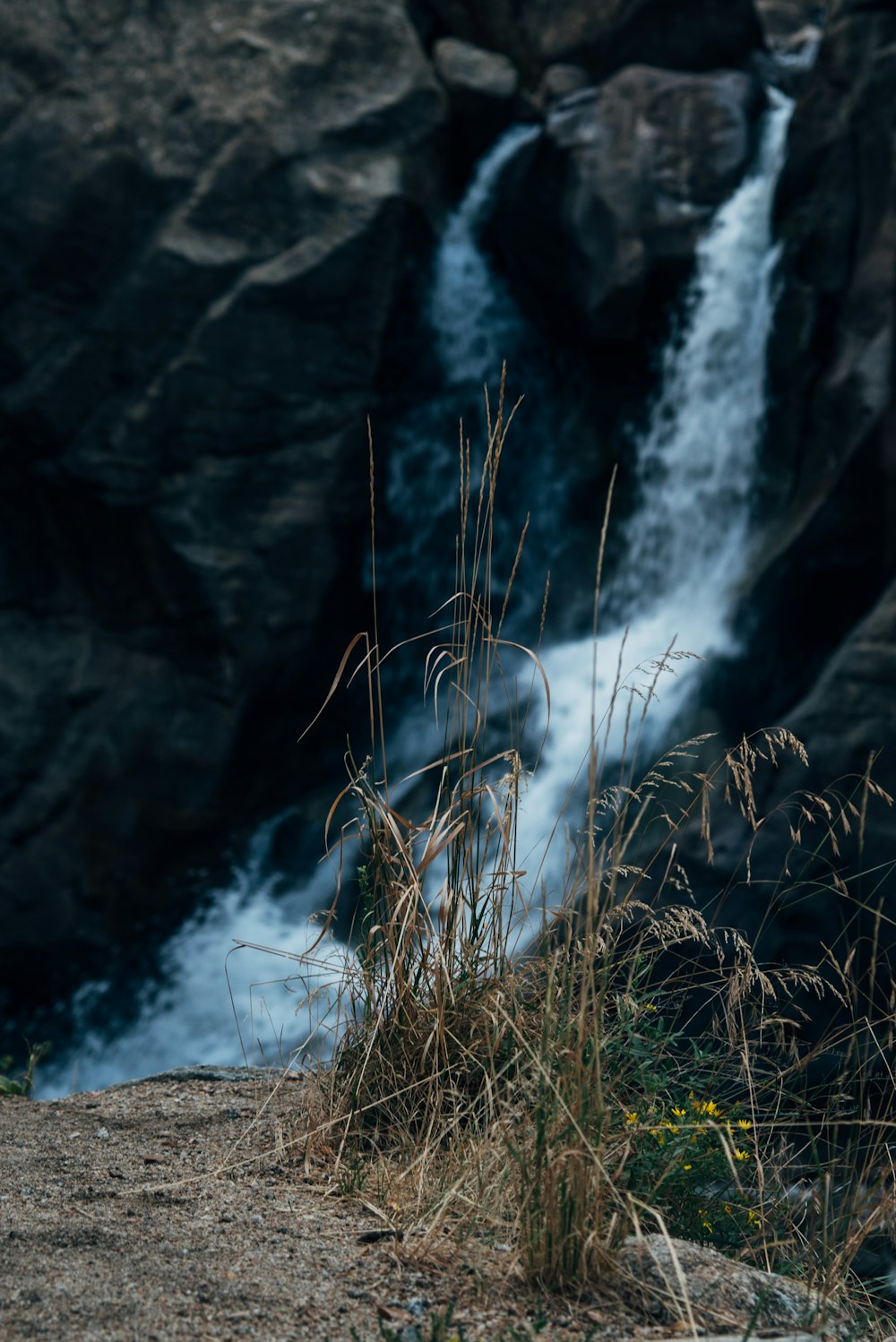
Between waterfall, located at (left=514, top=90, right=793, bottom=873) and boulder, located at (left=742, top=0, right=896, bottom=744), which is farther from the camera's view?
waterfall, located at (left=514, top=90, right=793, bottom=873)

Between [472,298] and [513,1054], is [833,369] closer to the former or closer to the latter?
[472,298]

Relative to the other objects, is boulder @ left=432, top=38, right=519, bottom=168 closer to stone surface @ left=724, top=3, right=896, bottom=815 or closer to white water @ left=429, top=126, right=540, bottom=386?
white water @ left=429, top=126, right=540, bottom=386

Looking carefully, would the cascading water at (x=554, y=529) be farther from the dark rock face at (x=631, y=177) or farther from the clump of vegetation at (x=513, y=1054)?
the clump of vegetation at (x=513, y=1054)

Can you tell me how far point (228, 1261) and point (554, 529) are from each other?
668 centimetres

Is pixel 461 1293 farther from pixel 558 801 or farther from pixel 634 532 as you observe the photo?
pixel 634 532

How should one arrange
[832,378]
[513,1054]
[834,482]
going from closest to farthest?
[513,1054] → [834,482] → [832,378]

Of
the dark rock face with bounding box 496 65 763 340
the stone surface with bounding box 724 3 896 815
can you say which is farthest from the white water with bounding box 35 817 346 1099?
the dark rock face with bounding box 496 65 763 340

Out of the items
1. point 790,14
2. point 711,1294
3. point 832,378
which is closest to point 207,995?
point 832,378

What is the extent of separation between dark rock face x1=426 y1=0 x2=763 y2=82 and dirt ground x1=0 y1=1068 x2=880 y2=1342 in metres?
8.40

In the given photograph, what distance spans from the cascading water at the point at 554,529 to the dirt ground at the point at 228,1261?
12.5ft

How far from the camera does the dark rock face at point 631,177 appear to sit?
7512mm

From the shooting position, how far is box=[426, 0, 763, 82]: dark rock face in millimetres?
8523

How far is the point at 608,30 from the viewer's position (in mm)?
8688

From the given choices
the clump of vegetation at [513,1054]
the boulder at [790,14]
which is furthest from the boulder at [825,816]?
the boulder at [790,14]
